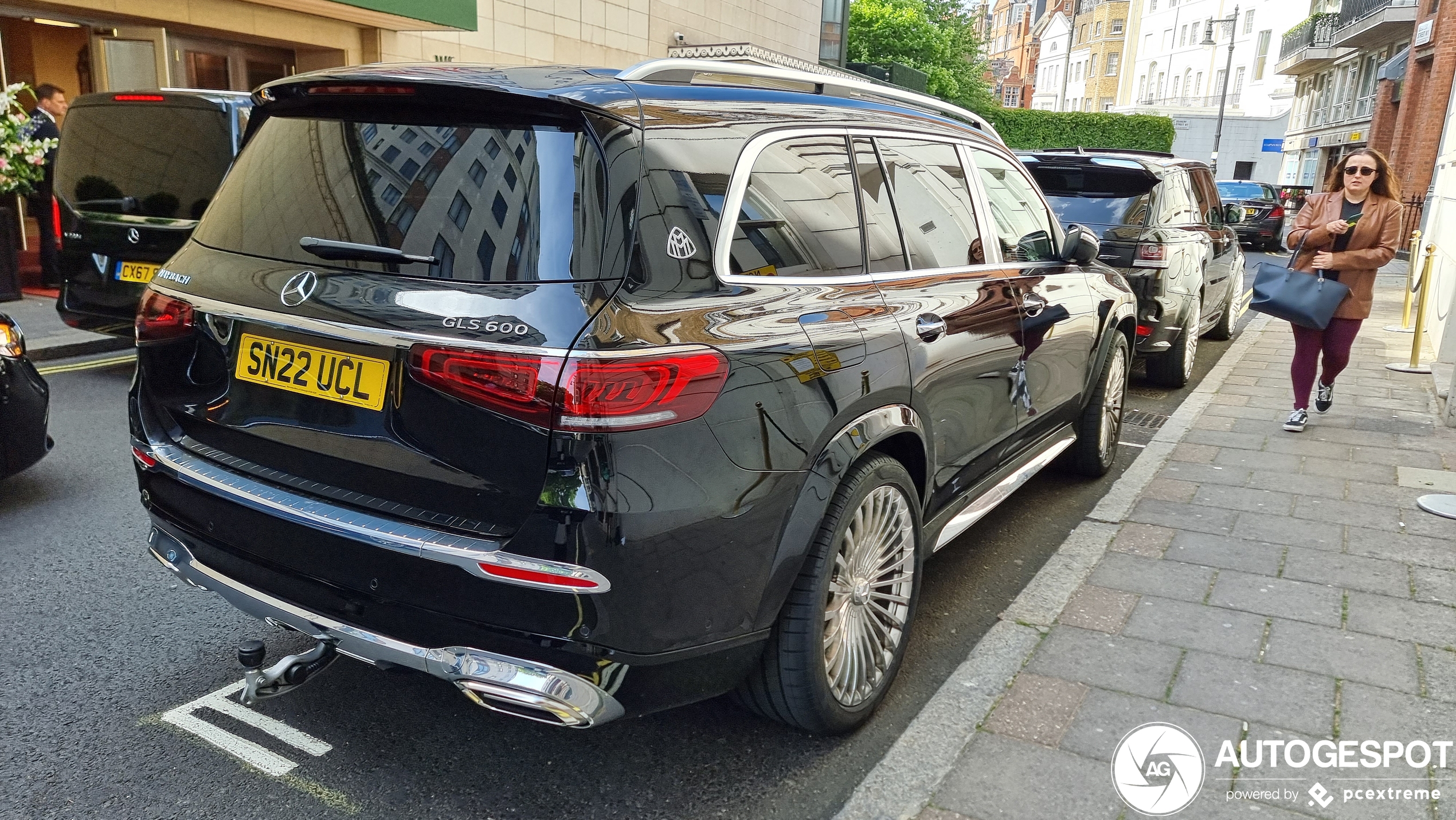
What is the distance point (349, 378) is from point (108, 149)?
643 centimetres

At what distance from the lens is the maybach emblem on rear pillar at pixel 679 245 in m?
2.41

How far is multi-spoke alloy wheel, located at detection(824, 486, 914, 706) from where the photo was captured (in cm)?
286

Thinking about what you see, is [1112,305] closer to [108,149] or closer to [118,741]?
[118,741]

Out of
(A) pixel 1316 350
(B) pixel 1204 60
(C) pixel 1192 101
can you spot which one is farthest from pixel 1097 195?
(C) pixel 1192 101

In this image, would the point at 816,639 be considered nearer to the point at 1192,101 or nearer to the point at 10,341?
the point at 10,341

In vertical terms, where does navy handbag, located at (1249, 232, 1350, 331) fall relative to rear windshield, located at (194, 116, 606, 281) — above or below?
below

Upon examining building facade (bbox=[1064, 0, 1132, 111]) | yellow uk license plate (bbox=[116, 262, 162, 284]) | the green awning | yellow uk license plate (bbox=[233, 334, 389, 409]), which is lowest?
yellow uk license plate (bbox=[116, 262, 162, 284])

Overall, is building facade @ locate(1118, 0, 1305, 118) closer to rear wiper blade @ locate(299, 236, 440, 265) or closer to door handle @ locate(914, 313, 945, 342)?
door handle @ locate(914, 313, 945, 342)

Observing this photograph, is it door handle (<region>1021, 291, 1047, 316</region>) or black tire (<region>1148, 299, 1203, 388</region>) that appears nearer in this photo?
door handle (<region>1021, 291, 1047, 316</region>)

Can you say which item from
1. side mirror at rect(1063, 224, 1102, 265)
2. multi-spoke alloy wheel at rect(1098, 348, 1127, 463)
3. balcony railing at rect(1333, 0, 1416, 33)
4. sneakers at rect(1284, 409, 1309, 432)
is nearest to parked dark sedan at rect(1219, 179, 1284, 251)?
balcony railing at rect(1333, 0, 1416, 33)

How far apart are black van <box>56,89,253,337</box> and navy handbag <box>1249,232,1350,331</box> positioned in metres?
6.88

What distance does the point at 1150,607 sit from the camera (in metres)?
3.86

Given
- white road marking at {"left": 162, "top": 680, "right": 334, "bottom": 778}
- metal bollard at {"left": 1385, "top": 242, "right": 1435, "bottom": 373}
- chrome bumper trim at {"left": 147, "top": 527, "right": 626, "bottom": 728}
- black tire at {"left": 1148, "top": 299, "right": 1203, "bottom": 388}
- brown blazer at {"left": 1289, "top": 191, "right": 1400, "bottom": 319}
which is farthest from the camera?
metal bollard at {"left": 1385, "top": 242, "right": 1435, "bottom": 373}

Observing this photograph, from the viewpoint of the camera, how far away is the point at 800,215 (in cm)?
288
